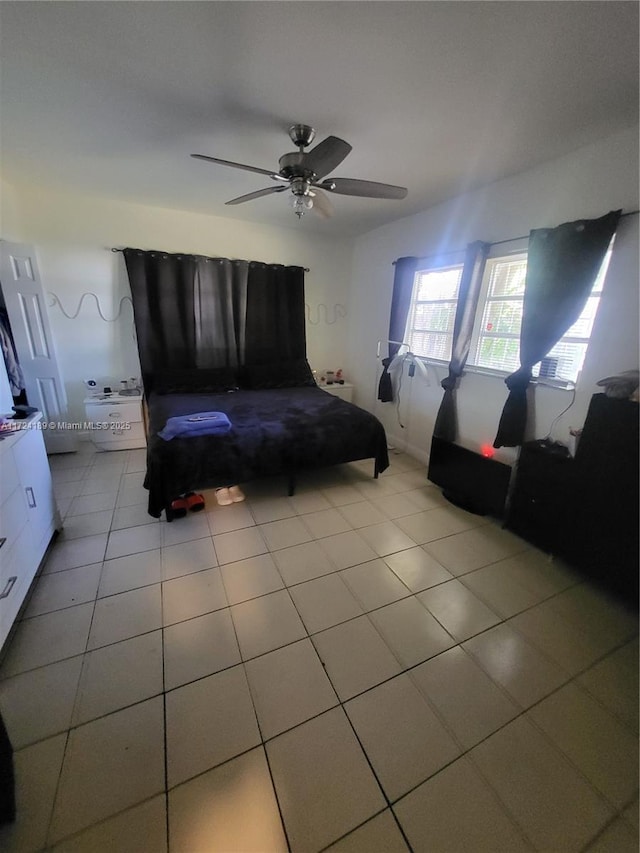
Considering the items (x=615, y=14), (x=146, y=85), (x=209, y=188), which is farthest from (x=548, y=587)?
(x=209, y=188)

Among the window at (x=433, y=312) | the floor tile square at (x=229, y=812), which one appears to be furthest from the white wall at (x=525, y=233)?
the floor tile square at (x=229, y=812)

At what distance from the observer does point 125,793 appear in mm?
1029

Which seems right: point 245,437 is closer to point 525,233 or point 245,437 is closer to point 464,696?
point 464,696

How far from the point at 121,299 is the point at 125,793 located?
3.84m

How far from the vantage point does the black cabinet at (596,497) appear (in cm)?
169

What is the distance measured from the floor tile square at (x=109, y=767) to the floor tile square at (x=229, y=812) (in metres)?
0.11

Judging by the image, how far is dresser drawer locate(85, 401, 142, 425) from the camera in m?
3.30

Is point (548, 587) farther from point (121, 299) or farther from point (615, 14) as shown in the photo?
point (121, 299)

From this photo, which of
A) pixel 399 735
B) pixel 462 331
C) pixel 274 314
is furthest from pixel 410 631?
pixel 274 314

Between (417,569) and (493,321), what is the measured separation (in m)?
2.03

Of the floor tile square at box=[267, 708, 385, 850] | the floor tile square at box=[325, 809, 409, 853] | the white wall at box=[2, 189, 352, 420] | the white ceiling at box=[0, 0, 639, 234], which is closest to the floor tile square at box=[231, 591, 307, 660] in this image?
the floor tile square at box=[267, 708, 385, 850]

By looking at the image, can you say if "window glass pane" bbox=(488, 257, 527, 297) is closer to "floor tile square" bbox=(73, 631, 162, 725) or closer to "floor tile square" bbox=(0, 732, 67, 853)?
"floor tile square" bbox=(73, 631, 162, 725)

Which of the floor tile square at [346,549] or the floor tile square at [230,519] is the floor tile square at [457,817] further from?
the floor tile square at [230,519]

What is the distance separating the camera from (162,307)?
3.52m
